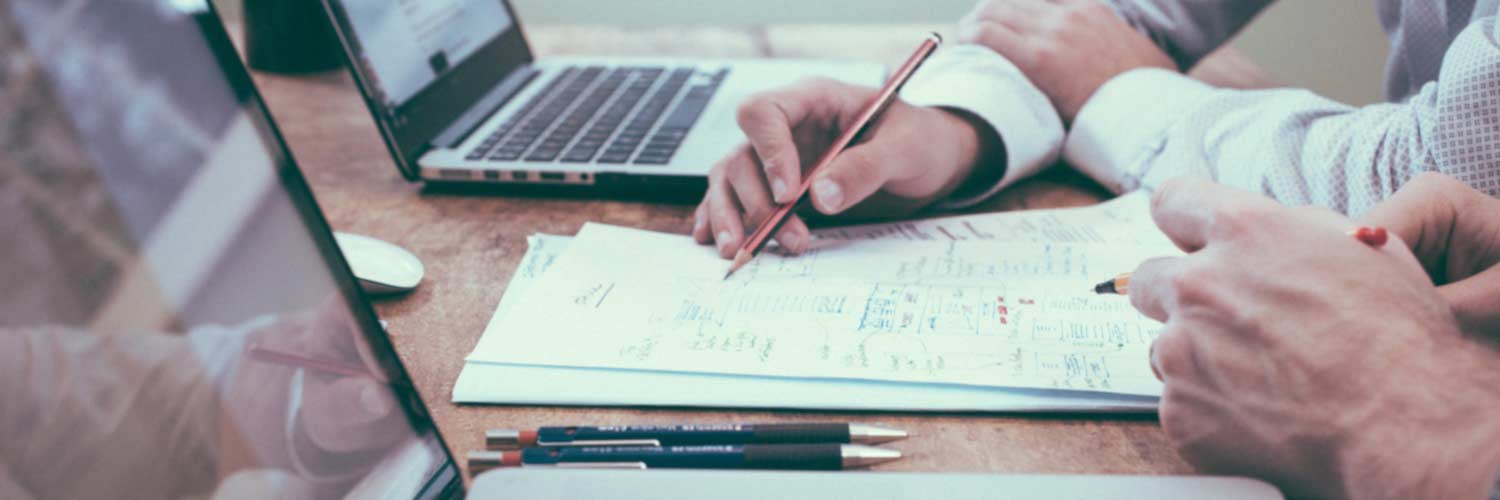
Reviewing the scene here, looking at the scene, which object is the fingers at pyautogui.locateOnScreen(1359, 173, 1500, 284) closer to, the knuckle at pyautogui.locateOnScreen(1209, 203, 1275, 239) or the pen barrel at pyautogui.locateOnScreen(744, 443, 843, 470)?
the knuckle at pyautogui.locateOnScreen(1209, 203, 1275, 239)

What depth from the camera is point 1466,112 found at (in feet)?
1.76

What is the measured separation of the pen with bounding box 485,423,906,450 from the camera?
0.41 meters

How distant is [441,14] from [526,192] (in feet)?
0.75

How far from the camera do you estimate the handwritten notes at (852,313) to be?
475 millimetres

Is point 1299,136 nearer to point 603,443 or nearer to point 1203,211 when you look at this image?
point 1203,211

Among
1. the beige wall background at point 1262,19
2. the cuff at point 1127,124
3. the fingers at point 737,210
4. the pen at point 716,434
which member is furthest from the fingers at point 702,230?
the beige wall background at point 1262,19

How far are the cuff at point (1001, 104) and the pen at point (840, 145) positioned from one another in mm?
96

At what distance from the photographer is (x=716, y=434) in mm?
418

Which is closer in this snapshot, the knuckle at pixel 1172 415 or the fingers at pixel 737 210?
the knuckle at pixel 1172 415

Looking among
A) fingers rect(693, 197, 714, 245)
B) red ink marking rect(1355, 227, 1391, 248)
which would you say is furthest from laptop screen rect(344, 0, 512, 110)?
red ink marking rect(1355, 227, 1391, 248)

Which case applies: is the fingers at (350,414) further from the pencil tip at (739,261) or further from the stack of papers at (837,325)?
the pencil tip at (739,261)

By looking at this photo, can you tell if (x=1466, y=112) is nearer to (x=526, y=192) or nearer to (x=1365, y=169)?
(x=1365, y=169)

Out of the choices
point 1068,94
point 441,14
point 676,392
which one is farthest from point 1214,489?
point 441,14

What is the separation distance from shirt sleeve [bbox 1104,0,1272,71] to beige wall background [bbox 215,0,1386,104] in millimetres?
756
